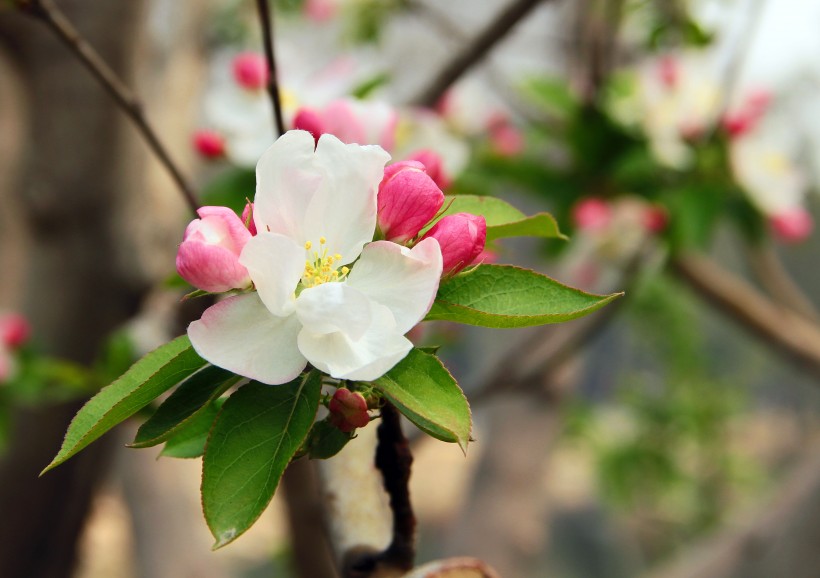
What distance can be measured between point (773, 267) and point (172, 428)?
1765 mm

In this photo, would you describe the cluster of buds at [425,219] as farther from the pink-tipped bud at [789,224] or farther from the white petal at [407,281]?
the pink-tipped bud at [789,224]

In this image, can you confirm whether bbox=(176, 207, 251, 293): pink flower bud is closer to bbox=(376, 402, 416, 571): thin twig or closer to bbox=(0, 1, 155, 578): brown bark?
bbox=(376, 402, 416, 571): thin twig

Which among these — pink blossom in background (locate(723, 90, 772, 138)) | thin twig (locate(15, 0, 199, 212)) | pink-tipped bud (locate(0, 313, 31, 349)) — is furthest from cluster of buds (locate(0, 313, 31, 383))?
pink blossom in background (locate(723, 90, 772, 138))

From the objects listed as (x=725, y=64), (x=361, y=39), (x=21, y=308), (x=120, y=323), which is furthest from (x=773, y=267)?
(x=21, y=308)

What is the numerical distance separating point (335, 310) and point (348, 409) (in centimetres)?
4

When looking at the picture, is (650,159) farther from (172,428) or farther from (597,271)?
(172,428)

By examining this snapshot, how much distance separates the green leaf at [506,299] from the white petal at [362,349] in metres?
0.04

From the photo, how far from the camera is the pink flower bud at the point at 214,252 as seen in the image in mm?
338

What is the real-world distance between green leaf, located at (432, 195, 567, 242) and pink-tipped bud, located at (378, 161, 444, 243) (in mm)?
61

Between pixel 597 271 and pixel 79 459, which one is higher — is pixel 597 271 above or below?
below

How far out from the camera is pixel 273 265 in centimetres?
34

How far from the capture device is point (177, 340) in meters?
0.37

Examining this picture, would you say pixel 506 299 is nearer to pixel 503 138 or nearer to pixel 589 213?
pixel 589 213

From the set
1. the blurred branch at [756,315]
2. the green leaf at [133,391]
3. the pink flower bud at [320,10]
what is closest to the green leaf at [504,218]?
the green leaf at [133,391]
